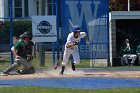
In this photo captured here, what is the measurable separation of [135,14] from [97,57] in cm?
402

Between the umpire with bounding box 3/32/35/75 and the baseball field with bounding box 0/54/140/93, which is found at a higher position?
the umpire with bounding box 3/32/35/75

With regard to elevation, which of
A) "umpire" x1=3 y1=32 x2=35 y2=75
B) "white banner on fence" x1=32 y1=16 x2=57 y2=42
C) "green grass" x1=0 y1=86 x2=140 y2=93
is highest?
"white banner on fence" x1=32 y1=16 x2=57 y2=42

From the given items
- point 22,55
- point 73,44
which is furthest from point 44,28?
point 73,44

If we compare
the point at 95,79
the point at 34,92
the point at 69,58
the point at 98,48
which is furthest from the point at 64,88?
the point at 98,48

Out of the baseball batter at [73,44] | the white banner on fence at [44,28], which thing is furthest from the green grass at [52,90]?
the white banner on fence at [44,28]

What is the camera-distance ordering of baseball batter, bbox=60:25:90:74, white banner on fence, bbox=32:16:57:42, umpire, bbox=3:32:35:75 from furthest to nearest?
white banner on fence, bbox=32:16:57:42 → umpire, bbox=3:32:35:75 → baseball batter, bbox=60:25:90:74

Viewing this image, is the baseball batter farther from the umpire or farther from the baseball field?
the umpire

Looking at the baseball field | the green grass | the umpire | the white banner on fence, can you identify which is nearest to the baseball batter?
the baseball field

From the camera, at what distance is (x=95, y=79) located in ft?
59.3

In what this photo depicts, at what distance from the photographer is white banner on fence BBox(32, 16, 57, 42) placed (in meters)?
24.5

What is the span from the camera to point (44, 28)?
2458cm

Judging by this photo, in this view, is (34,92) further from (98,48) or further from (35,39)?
(98,48)

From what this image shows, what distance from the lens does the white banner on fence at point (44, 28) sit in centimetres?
2452

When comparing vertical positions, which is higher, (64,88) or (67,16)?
(67,16)
